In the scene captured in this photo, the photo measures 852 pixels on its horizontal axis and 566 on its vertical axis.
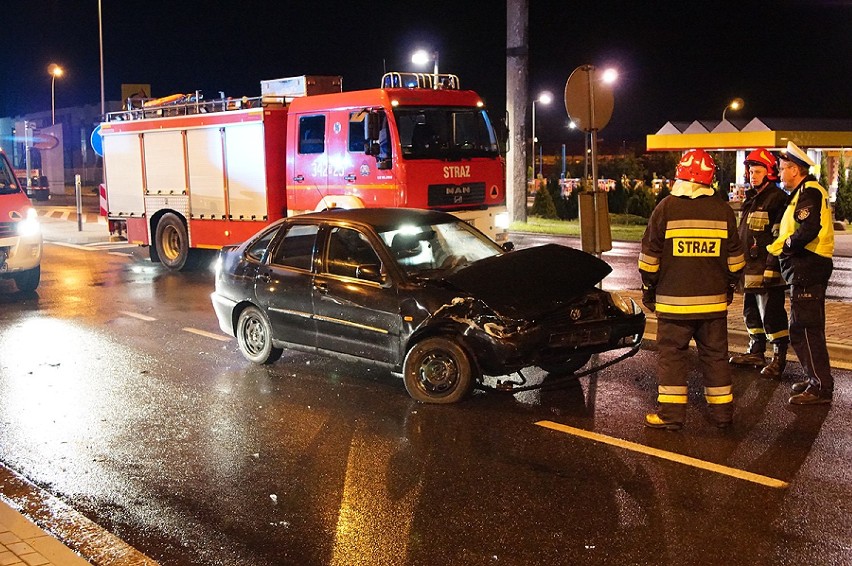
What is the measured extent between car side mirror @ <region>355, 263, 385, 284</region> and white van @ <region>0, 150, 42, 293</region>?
24.7 feet

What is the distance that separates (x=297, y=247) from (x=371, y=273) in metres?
1.18

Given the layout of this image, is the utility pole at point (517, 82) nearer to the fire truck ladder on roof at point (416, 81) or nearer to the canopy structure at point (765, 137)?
the fire truck ladder on roof at point (416, 81)

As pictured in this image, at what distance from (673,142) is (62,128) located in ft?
178

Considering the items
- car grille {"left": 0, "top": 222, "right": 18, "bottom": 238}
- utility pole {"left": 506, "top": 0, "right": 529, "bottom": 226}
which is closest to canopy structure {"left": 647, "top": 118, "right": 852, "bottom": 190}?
utility pole {"left": 506, "top": 0, "right": 529, "bottom": 226}

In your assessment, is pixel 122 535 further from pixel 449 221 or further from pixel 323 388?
pixel 449 221

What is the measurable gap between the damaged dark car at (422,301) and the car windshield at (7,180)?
6258 millimetres

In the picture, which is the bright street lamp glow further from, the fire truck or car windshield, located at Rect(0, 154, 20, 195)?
car windshield, located at Rect(0, 154, 20, 195)

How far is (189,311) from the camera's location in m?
12.1

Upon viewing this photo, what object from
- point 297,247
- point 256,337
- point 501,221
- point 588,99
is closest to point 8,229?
point 256,337

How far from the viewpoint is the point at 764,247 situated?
306 inches

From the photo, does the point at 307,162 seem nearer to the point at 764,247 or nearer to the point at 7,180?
the point at 7,180

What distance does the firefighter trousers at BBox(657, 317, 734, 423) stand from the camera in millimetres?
6301

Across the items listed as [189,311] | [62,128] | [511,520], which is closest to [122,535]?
[511,520]

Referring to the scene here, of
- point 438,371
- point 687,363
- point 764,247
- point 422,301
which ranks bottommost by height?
point 438,371
